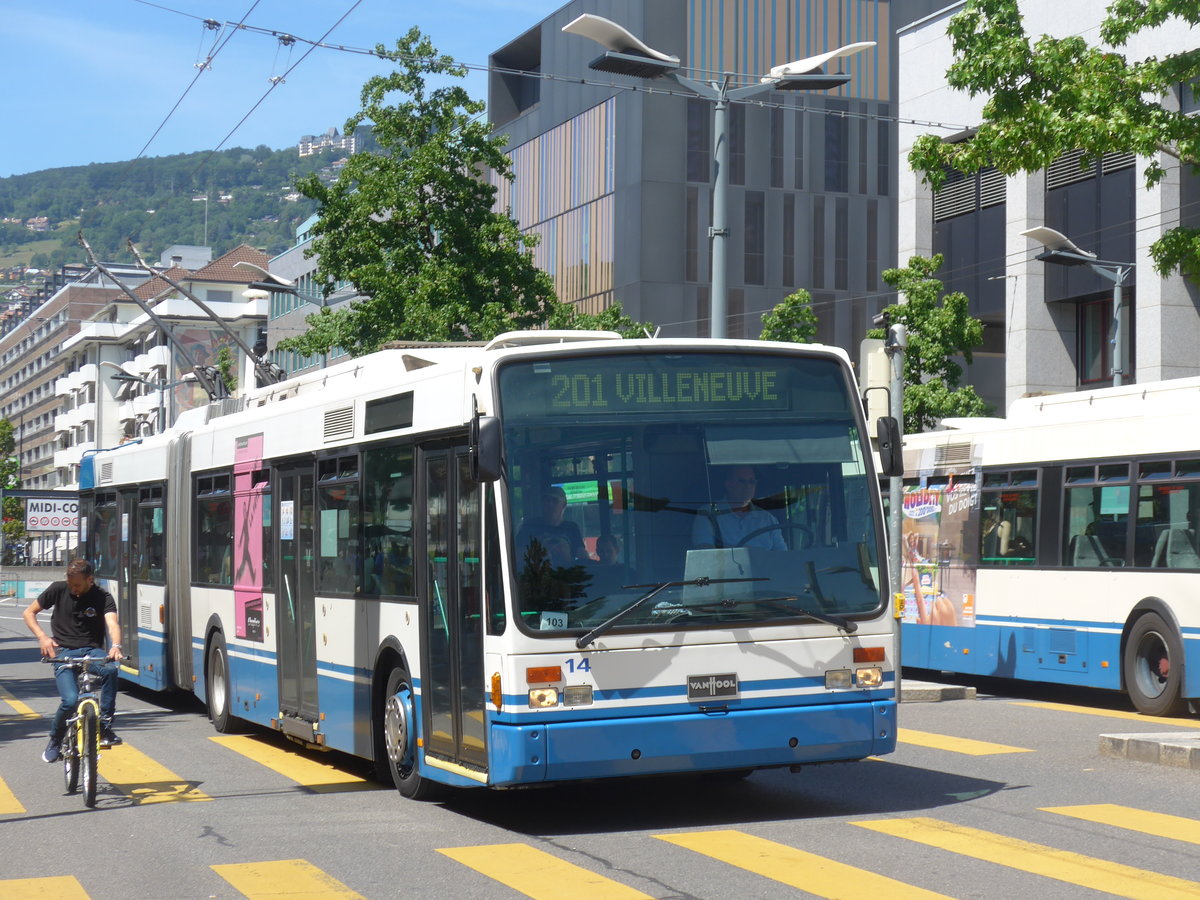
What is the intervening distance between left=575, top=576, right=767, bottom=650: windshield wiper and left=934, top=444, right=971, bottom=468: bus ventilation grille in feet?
33.2

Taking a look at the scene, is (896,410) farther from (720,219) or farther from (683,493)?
(683,493)

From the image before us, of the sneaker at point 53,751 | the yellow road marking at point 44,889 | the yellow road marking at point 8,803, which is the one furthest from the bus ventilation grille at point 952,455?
the yellow road marking at point 44,889

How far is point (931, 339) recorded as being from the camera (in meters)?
31.4

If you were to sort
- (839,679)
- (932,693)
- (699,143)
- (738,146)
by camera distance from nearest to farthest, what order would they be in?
(839,679) → (932,693) → (699,143) → (738,146)

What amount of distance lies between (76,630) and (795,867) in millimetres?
6098

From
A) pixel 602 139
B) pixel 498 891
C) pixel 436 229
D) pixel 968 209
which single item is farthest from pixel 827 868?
pixel 602 139

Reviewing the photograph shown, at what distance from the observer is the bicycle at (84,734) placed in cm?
1158

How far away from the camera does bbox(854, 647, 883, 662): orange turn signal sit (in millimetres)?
10180

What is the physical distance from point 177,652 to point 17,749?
3.28 metres

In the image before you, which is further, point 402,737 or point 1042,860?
point 402,737

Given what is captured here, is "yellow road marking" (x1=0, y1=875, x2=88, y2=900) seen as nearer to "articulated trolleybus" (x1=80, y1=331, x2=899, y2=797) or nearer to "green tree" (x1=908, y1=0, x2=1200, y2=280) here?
"articulated trolleybus" (x1=80, y1=331, x2=899, y2=797)

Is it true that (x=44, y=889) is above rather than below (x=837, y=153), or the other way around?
below

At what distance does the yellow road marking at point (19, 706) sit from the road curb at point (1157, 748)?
37.7ft

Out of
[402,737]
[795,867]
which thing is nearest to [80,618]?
[402,737]
